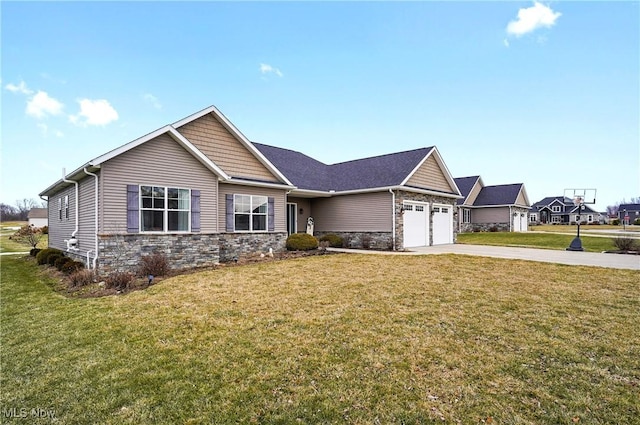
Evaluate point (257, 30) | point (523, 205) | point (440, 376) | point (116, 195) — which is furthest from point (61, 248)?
point (523, 205)

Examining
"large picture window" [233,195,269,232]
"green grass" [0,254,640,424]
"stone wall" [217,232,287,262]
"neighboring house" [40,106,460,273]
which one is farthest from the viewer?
"large picture window" [233,195,269,232]

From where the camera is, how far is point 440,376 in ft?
12.2

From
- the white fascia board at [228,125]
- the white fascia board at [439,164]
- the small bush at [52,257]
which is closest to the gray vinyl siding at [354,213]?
the white fascia board at [439,164]

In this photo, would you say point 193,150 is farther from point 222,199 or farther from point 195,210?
point 222,199

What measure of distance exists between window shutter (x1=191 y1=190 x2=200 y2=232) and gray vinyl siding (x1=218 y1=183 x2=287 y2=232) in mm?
1420

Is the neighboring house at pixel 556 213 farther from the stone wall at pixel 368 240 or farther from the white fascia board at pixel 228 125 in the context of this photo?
the white fascia board at pixel 228 125

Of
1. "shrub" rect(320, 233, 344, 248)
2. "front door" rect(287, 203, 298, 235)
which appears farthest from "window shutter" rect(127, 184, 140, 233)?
"shrub" rect(320, 233, 344, 248)

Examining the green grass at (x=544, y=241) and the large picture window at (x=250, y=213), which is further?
the green grass at (x=544, y=241)

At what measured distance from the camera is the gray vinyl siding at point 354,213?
1741cm

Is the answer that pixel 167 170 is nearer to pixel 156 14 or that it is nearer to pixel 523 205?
pixel 156 14

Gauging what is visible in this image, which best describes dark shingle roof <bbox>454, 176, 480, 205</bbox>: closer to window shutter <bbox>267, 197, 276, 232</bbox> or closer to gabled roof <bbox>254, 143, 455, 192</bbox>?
gabled roof <bbox>254, 143, 455, 192</bbox>

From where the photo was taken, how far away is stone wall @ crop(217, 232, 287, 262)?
1312 cm

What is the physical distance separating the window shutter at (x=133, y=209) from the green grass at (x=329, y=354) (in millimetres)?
2766

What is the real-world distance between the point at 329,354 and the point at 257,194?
1100 cm
